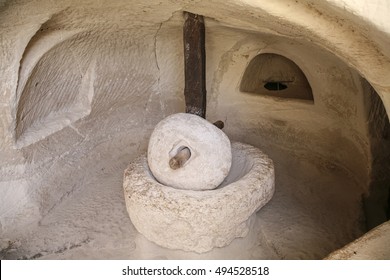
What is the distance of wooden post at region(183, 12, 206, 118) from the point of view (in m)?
2.84

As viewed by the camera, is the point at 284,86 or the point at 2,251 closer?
the point at 2,251

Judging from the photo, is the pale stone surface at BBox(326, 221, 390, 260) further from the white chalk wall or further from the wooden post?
the wooden post

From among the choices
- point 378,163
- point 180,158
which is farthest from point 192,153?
point 378,163

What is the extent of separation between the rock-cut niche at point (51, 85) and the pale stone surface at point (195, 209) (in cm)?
77

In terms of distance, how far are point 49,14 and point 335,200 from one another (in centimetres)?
236

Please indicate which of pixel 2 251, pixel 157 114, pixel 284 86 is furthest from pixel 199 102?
pixel 2 251

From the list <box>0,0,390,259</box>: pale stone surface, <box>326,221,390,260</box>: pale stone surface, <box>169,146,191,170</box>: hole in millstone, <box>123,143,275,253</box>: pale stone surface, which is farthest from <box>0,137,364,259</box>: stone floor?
<box>326,221,390,260</box>: pale stone surface

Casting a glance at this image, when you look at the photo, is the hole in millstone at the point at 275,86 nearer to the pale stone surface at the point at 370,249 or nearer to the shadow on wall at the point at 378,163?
the shadow on wall at the point at 378,163

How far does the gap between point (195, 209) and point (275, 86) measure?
6.09 feet

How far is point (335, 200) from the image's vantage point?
3.14 metres

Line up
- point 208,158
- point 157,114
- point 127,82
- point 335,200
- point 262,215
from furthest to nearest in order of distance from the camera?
1. point 157,114
2. point 127,82
3. point 335,200
4. point 262,215
5. point 208,158

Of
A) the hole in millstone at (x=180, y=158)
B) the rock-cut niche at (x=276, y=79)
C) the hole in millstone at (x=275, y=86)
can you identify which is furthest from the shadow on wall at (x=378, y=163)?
the hole in millstone at (x=180, y=158)

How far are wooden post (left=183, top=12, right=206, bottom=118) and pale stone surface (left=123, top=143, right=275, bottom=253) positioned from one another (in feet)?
2.28

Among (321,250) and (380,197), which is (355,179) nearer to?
(380,197)
